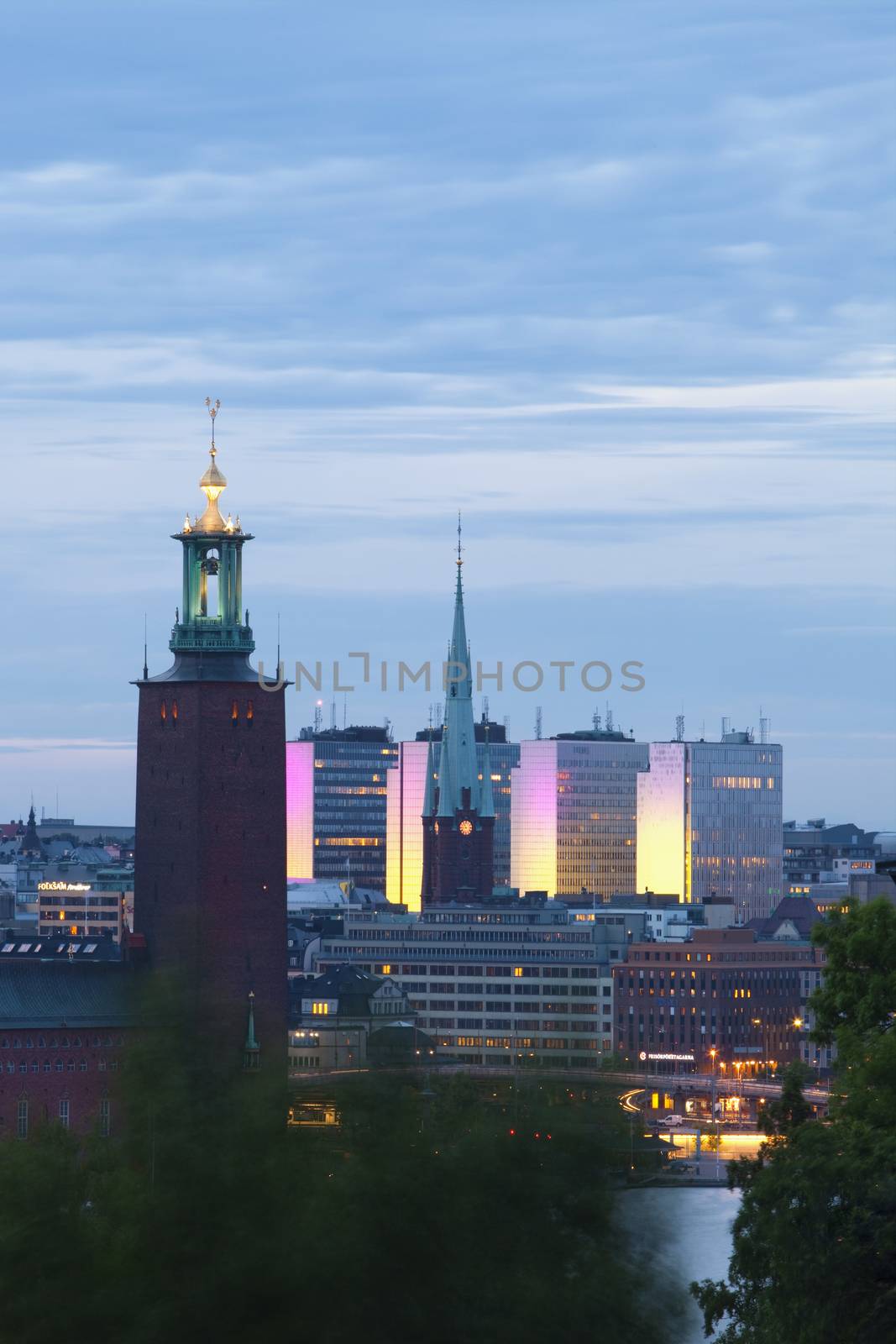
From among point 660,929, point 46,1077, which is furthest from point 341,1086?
point 660,929

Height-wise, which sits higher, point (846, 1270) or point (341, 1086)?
point (341, 1086)

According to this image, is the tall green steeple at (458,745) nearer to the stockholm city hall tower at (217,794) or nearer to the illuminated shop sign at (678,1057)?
the illuminated shop sign at (678,1057)

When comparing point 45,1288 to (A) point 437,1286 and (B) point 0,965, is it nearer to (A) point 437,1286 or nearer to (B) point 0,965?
(A) point 437,1286

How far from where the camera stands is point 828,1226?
2866cm

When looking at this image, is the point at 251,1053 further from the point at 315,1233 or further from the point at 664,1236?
the point at 664,1236

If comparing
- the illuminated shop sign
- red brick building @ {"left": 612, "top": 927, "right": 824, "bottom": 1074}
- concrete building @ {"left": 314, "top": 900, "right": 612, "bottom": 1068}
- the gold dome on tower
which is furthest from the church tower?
the gold dome on tower

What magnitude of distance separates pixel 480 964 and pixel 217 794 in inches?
2199

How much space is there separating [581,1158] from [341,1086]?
2294mm

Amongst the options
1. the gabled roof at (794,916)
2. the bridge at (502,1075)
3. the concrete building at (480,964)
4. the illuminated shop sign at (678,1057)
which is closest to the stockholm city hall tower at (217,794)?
the concrete building at (480,964)

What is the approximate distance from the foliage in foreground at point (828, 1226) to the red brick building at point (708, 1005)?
10651 centimetres

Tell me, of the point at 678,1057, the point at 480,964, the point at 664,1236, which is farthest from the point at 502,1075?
the point at 480,964

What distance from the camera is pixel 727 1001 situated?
14525cm

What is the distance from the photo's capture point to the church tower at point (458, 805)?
178 meters

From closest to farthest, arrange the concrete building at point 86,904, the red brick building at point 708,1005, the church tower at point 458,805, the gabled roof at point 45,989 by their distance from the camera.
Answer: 1. the gabled roof at point 45,989
2. the red brick building at point 708,1005
3. the concrete building at point 86,904
4. the church tower at point 458,805
